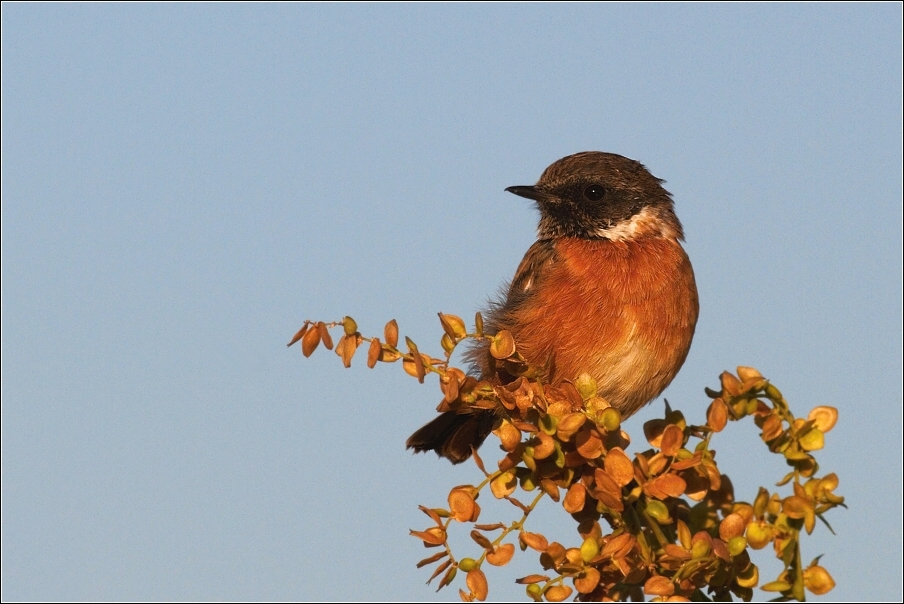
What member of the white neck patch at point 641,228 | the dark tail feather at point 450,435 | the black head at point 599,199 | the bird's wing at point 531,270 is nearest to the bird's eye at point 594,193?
the black head at point 599,199

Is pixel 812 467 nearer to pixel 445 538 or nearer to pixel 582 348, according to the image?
pixel 445 538

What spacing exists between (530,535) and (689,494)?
572mm

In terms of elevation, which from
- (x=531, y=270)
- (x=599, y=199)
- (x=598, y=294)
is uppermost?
(x=599, y=199)

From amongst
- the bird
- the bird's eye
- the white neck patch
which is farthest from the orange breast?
the bird's eye

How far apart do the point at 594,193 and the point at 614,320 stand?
48.4 inches

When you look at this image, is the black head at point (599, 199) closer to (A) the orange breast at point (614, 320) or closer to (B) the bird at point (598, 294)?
(B) the bird at point (598, 294)

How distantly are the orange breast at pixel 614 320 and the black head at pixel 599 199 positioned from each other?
34cm

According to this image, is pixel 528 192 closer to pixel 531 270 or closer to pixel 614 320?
pixel 531 270

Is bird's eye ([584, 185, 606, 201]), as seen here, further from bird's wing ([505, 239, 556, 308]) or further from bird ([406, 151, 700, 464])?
A: bird's wing ([505, 239, 556, 308])

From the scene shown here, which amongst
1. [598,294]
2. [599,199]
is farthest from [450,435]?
[599,199]

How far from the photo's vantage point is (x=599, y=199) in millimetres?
7371

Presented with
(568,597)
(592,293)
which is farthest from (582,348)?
(568,597)

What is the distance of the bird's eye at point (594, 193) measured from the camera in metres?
7.38

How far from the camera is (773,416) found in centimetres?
333
